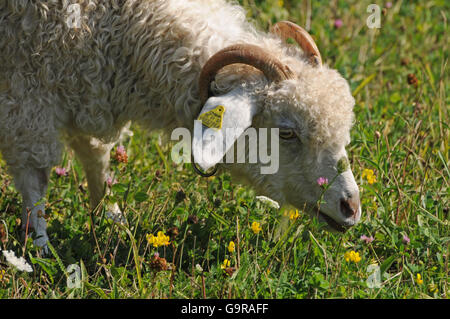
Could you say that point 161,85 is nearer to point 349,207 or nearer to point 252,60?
point 252,60

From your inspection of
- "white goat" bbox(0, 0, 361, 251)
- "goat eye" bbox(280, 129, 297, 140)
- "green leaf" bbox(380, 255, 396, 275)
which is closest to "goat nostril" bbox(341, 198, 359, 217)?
"white goat" bbox(0, 0, 361, 251)

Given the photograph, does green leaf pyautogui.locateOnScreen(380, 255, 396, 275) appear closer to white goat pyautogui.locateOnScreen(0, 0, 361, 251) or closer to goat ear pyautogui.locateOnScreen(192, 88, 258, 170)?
white goat pyautogui.locateOnScreen(0, 0, 361, 251)

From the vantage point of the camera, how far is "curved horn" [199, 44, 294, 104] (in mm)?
3326

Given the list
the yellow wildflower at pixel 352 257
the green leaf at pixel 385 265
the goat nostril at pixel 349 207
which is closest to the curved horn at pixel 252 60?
the goat nostril at pixel 349 207

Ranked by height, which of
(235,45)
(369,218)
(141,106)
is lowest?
(369,218)

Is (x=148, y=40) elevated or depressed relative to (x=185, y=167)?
elevated

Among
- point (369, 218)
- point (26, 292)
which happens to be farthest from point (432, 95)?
point (26, 292)

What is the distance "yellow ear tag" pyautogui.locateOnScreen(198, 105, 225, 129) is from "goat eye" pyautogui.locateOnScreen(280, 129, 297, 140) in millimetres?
345

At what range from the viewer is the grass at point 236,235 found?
3.32m

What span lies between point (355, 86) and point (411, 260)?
7.05 ft

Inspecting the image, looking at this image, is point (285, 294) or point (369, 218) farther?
point (369, 218)

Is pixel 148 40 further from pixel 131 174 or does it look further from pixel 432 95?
pixel 432 95
